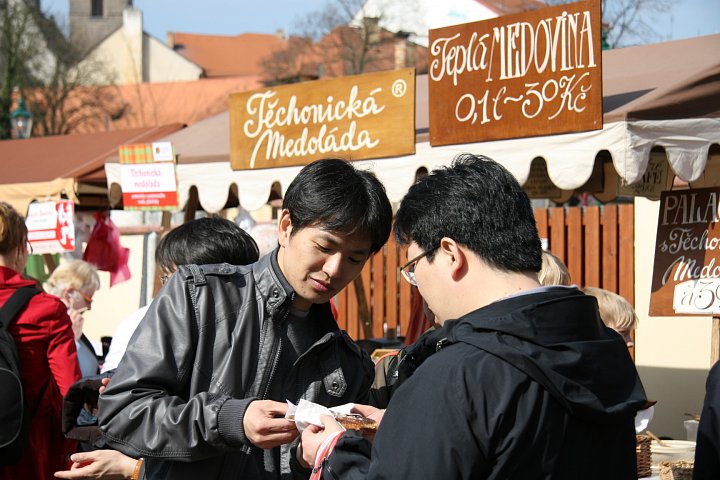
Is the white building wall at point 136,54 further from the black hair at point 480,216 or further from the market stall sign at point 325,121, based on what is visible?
the black hair at point 480,216

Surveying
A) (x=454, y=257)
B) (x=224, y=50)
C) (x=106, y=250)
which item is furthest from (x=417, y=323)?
(x=224, y=50)

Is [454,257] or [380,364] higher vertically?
[454,257]

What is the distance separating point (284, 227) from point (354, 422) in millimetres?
592

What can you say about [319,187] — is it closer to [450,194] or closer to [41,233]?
[450,194]

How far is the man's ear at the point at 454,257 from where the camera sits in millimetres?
1700

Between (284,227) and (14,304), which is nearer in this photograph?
(284,227)

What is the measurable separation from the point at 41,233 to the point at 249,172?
2.55 m

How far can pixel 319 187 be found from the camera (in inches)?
87.3

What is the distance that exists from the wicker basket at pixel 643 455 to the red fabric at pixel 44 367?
233 cm

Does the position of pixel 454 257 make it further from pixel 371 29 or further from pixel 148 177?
pixel 371 29

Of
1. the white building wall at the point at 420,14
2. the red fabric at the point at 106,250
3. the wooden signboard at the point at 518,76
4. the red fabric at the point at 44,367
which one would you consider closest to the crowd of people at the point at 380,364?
the red fabric at the point at 44,367

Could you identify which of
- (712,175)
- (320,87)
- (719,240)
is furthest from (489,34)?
(712,175)

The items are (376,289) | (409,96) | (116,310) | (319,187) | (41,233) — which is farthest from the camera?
(116,310)

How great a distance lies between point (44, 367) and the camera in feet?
11.1
